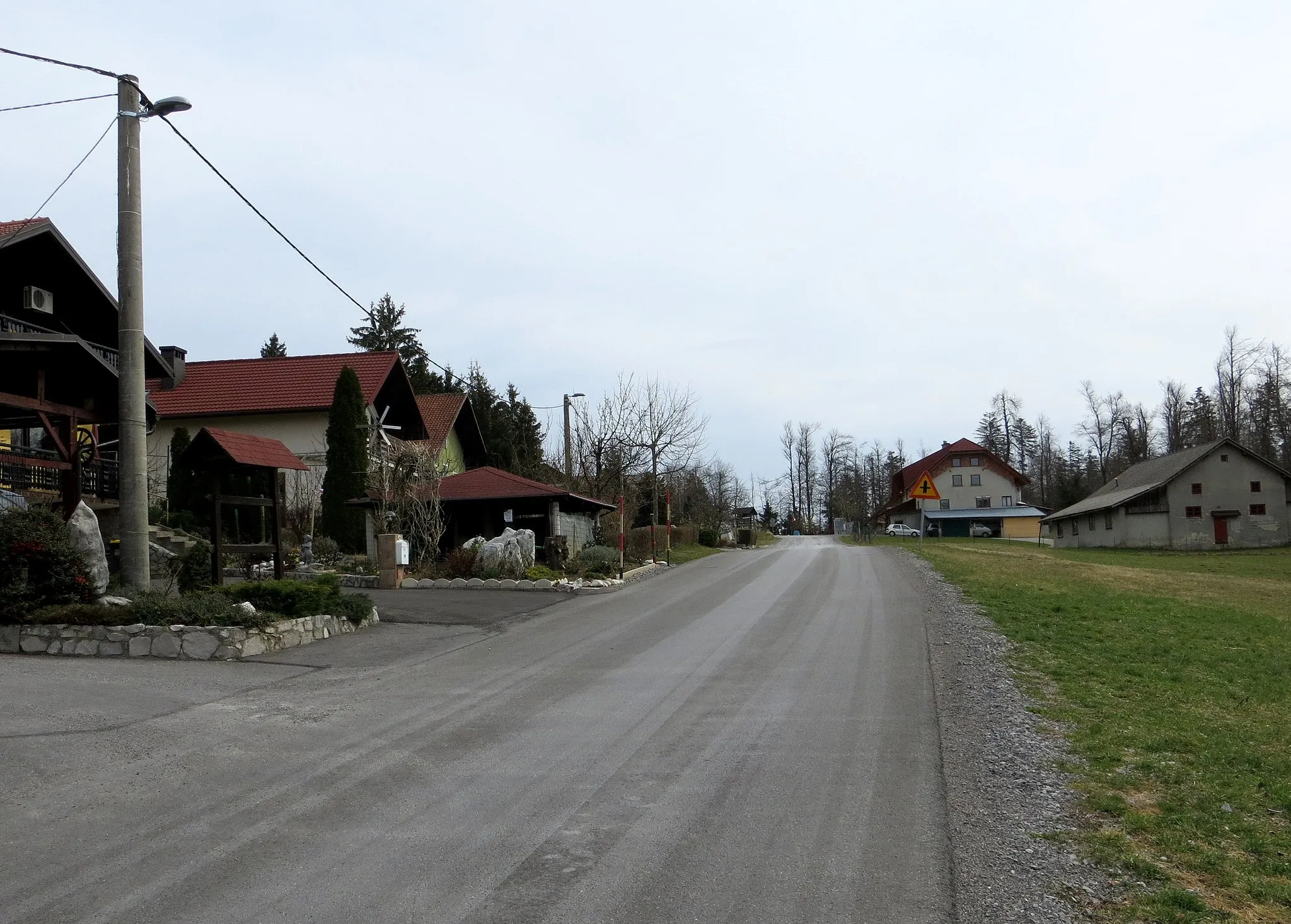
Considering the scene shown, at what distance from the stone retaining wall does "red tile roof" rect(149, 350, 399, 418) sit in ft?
69.9

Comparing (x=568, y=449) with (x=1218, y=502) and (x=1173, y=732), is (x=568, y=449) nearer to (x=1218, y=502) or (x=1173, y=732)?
(x=1173, y=732)

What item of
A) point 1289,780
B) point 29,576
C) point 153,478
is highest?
point 153,478

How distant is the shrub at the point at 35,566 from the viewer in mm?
11797

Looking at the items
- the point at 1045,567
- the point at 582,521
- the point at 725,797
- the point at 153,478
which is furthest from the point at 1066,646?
the point at 153,478

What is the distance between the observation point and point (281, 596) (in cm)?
1339

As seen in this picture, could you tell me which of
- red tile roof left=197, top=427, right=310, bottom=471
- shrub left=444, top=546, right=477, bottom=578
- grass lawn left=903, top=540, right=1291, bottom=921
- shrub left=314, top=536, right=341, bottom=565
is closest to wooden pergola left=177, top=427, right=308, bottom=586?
red tile roof left=197, top=427, right=310, bottom=471

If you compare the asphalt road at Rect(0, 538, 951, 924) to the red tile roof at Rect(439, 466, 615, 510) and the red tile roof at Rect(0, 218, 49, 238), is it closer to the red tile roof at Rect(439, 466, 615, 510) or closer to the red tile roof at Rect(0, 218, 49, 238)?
the red tile roof at Rect(0, 218, 49, 238)

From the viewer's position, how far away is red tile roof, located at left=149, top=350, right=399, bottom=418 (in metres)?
33.7

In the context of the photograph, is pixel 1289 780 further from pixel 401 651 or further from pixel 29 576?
pixel 29 576

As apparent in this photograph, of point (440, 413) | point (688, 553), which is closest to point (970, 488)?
point (688, 553)

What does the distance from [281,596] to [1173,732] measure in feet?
35.6

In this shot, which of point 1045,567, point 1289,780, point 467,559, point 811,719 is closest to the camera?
point 1289,780

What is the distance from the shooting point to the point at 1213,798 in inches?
239

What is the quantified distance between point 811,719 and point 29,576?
9.95m
